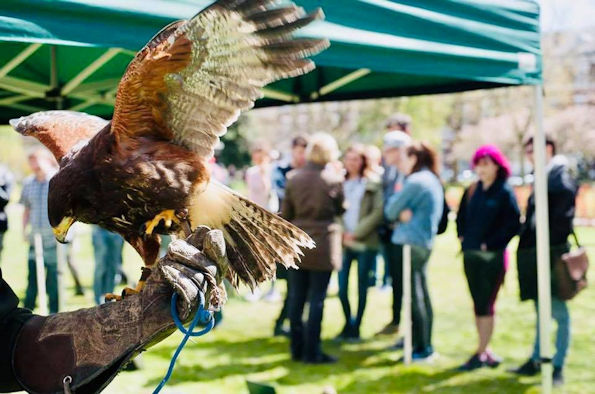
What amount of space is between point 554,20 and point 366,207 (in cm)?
2261

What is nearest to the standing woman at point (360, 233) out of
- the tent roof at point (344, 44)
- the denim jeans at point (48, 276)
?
the tent roof at point (344, 44)

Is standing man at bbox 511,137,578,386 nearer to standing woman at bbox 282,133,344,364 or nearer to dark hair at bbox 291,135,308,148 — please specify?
standing woman at bbox 282,133,344,364

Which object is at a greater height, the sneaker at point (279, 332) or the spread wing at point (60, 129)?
the spread wing at point (60, 129)

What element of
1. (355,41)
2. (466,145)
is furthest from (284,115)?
(355,41)

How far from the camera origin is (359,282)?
19.8 feet

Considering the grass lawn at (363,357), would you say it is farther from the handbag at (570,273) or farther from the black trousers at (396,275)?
the handbag at (570,273)

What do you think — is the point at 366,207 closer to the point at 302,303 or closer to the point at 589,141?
the point at 302,303

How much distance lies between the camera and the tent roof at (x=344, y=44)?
213cm

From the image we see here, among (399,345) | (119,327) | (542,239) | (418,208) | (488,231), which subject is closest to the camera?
(119,327)

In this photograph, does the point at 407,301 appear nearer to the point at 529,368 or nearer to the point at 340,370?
the point at 340,370

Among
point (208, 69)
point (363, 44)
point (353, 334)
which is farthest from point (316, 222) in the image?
point (208, 69)

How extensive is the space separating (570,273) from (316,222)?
1.81 m

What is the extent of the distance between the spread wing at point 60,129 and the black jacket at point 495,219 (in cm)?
300

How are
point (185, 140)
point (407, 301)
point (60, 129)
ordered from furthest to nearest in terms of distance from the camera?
point (407, 301) < point (60, 129) < point (185, 140)
